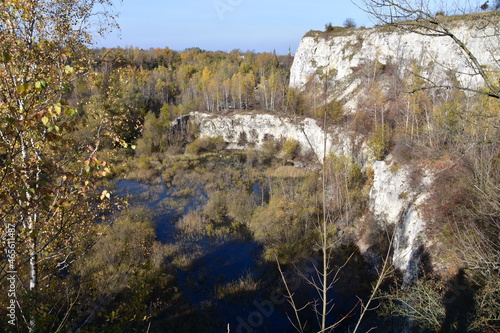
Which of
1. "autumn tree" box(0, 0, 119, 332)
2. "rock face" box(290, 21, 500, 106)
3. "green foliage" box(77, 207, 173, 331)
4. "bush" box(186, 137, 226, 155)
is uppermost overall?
"rock face" box(290, 21, 500, 106)

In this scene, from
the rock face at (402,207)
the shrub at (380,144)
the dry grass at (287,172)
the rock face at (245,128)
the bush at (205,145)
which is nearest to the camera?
the rock face at (402,207)

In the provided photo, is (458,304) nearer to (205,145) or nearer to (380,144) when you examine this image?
(380,144)

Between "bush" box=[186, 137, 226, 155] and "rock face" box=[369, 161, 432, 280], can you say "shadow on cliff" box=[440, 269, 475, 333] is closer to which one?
"rock face" box=[369, 161, 432, 280]

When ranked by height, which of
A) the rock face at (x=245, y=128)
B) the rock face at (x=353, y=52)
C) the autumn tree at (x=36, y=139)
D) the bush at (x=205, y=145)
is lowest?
the bush at (x=205, y=145)

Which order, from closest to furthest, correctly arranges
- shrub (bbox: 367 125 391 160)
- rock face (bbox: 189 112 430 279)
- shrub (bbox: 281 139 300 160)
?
rock face (bbox: 189 112 430 279), shrub (bbox: 367 125 391 160), shrub (bbox: 281 139 300 160)

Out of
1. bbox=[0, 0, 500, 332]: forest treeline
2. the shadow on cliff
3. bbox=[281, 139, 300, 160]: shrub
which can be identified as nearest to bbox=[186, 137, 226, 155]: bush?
bbox=[0, 0, 500, 332]: forest treeline


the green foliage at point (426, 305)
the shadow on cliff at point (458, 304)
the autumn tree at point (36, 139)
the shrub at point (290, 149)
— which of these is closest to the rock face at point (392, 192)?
the shrub at point (290, 149)

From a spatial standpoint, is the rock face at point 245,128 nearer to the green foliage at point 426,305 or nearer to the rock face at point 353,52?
the rock face at point 353,52

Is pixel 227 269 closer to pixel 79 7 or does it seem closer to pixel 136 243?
pixel 136 243

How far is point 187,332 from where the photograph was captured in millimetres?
11055

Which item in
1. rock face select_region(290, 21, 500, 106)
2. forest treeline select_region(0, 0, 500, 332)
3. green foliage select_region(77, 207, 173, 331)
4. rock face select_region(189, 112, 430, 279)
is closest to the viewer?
forest treeline select_region(0, 0, 500, 332)

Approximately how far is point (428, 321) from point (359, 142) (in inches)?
755

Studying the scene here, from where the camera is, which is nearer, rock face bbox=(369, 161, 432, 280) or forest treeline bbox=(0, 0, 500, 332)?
forest treeline bbox=(0, 0, 500, 332)

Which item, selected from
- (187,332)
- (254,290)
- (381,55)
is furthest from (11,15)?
(381,55)
